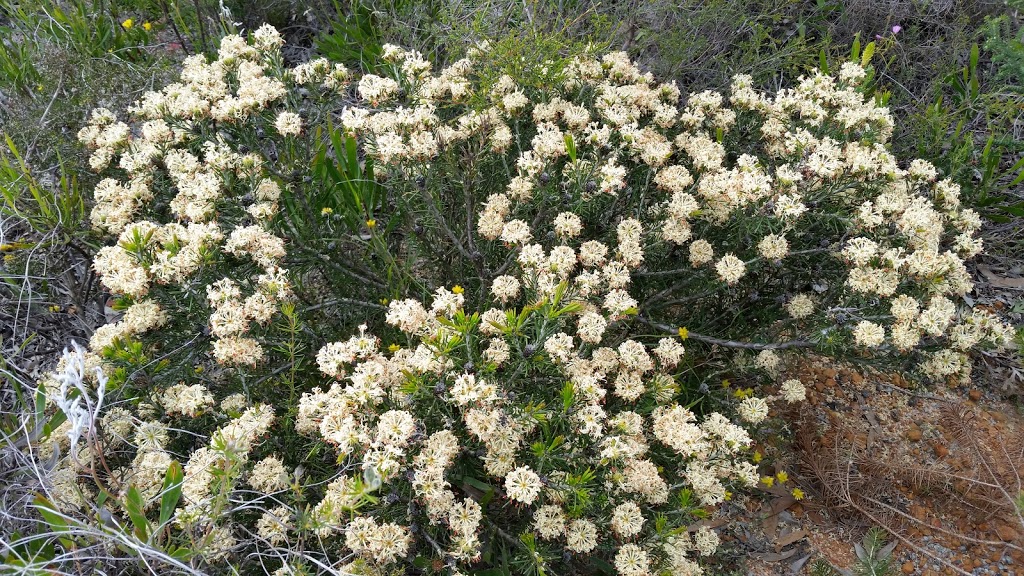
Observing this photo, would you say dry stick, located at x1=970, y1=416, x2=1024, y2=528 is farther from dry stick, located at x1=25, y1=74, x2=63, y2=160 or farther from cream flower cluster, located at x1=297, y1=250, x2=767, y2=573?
dry stick, located at x1=25, y1=74, x2=63, y2=160

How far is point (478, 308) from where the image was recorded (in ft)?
8.83

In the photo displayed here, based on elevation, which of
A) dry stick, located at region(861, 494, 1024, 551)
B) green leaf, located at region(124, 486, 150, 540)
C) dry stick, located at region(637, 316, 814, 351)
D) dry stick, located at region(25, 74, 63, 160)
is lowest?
dry stick, located at region(861, 494, 1024, 551)

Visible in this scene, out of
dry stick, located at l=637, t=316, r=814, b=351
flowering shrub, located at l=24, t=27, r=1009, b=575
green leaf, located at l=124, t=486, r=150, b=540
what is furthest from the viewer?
dry stick, located at l=637, t=316, r=814, b=351

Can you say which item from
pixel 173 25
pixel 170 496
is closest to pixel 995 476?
pixel 170 496

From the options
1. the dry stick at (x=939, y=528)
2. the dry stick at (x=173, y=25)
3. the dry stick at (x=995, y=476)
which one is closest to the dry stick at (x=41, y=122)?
the dry stick at (x=173, y=25)

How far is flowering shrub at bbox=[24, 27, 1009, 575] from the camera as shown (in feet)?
6.59

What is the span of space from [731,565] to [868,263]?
1467 millimetres

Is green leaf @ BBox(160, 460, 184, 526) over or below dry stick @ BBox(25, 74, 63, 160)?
below

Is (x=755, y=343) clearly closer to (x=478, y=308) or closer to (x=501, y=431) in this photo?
(x=478, y=308)

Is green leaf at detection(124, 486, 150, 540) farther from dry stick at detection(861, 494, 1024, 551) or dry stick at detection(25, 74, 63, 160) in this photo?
dry stick at detection(861, 494, 1024, 551)

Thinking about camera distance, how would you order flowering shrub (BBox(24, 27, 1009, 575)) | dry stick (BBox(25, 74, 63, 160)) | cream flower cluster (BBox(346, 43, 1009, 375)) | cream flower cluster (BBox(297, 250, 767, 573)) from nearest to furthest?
cream flower cluster (BBox(297, 250, 767, 573))
flowering shrub (BBox(24, 27, 1009, 575))
cream flower cluster (BBox(346, 43, 1009, 375))
dry stick (BBox(25, 74, 63, 160))

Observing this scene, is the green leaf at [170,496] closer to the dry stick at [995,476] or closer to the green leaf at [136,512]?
the green leaf at [136,512]

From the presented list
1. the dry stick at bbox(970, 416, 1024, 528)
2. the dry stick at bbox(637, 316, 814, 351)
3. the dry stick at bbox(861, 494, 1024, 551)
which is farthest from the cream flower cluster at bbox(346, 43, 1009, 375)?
the dry stick at bbox(861, 494, 1024, 551)

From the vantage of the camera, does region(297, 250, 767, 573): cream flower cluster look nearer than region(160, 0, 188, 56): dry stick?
Yes
